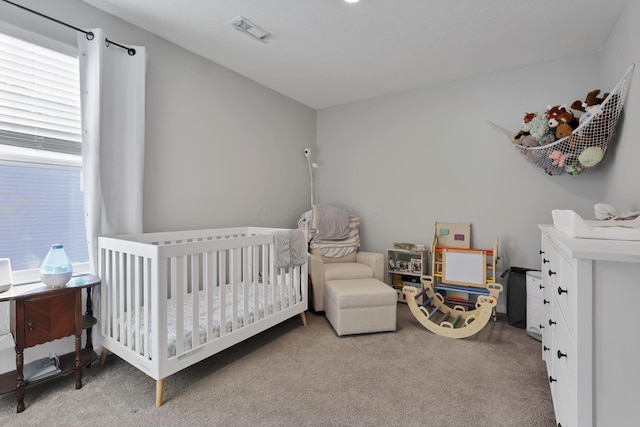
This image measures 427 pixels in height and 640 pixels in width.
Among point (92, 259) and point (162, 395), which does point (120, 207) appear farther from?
point (162, 395)

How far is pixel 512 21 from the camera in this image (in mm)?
2109

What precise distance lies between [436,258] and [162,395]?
98.9 inches

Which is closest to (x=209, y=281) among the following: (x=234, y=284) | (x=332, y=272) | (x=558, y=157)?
(x=234, y=284)

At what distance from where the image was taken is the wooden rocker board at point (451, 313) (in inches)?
91.0

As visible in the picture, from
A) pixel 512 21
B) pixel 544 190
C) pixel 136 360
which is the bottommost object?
pixel 136 360

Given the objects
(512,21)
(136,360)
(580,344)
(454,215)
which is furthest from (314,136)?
(580,344)

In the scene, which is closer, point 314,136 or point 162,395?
point 162,395

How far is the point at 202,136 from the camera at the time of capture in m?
2.68

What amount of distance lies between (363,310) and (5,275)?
7.18ft

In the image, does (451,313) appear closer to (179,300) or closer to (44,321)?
(179,300)

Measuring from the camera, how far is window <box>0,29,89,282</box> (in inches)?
68.3

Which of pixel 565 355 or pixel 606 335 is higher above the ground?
pixel 606 335

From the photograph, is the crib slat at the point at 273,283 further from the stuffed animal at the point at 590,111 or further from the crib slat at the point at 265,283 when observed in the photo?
the stuffed animal at the point at 590,111

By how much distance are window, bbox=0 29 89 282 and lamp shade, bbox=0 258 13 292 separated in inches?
7.8
